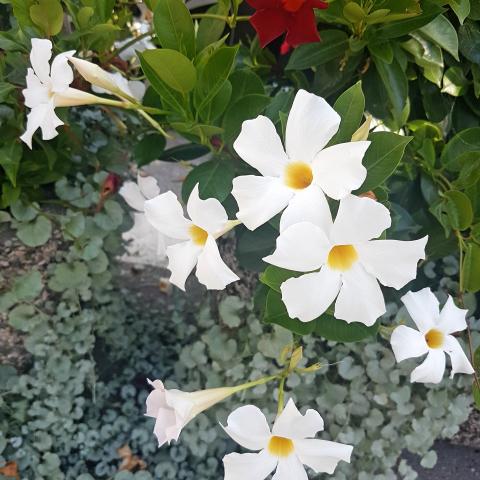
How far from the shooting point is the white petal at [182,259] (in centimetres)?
87

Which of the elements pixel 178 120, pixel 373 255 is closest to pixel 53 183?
pixel 178 120

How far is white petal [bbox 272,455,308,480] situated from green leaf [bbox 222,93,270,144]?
0.63m

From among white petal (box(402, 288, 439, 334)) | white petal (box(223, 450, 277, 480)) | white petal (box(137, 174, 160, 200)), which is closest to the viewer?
white petal (box(223, 450, 277, 480))

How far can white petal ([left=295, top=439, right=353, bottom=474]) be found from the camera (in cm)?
87

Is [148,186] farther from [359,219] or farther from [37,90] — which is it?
[359,219]

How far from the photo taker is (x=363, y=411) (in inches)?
61.8

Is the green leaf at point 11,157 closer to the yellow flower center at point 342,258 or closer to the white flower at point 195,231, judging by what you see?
the white flower at point 195,231

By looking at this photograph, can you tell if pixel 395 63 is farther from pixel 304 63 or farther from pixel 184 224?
A: pixel 184 224

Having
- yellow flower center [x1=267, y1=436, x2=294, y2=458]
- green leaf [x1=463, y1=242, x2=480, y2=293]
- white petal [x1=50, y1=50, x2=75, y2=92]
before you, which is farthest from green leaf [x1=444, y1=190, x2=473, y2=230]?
white petal [x1=50, y1=50, x2=75, y2=92]

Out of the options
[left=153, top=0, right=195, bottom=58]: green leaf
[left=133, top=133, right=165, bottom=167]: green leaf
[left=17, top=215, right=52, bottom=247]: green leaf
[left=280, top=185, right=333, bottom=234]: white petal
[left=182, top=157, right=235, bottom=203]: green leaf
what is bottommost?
[left=17, top=215, right=52, bottom=247]: green leaf

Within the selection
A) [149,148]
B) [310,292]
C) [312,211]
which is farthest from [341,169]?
[149,148]

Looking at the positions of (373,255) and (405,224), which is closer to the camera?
(373,255)

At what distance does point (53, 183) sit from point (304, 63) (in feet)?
2.60

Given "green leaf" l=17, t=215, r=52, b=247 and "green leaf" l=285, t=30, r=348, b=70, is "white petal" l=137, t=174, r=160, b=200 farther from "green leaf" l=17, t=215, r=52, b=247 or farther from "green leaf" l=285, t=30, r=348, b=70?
"green leaf" l=285, t=30, r=348, b=70
